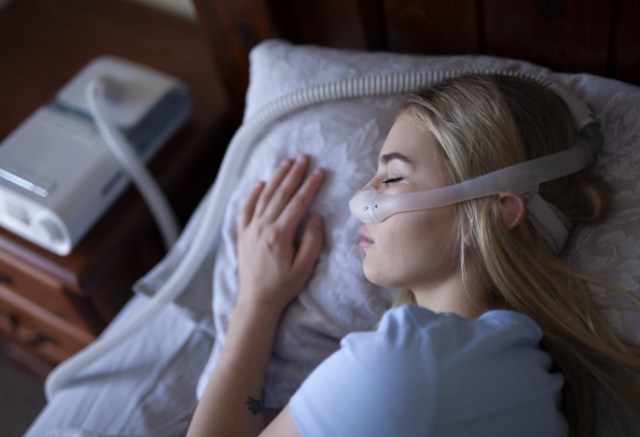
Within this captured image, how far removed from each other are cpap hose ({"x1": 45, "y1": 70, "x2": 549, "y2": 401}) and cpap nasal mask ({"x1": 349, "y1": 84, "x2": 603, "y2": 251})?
21 centimetres

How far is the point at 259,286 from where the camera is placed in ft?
3.48

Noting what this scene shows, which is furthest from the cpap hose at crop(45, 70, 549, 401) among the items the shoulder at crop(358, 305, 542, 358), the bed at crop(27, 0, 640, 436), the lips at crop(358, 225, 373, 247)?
the shoulder at crop(358, 305, 542, 358)

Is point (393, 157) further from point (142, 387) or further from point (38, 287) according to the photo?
point (38, 287)

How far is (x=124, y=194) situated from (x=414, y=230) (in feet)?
2.36

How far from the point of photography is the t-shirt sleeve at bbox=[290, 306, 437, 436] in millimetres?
718

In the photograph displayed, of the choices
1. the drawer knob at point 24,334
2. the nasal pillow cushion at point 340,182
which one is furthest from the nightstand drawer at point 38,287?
the nasal pillow cushion at point 340,182

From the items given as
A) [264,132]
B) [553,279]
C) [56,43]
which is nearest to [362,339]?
[553,279]

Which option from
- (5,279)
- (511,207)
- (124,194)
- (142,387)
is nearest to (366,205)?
(511,207)

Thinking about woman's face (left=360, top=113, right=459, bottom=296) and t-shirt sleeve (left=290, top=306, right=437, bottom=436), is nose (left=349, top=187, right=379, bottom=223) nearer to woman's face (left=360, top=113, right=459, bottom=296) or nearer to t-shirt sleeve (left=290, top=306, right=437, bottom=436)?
woman's face (left=360, top=113, right=459, bottom=296)

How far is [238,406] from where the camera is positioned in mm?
980

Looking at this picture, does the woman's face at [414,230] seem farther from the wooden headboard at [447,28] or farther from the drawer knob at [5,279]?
the drawer knob at [5,279]

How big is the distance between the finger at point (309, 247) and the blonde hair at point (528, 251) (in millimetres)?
247

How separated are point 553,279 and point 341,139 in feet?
1.19

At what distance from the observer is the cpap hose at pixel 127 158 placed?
135 centimetres
